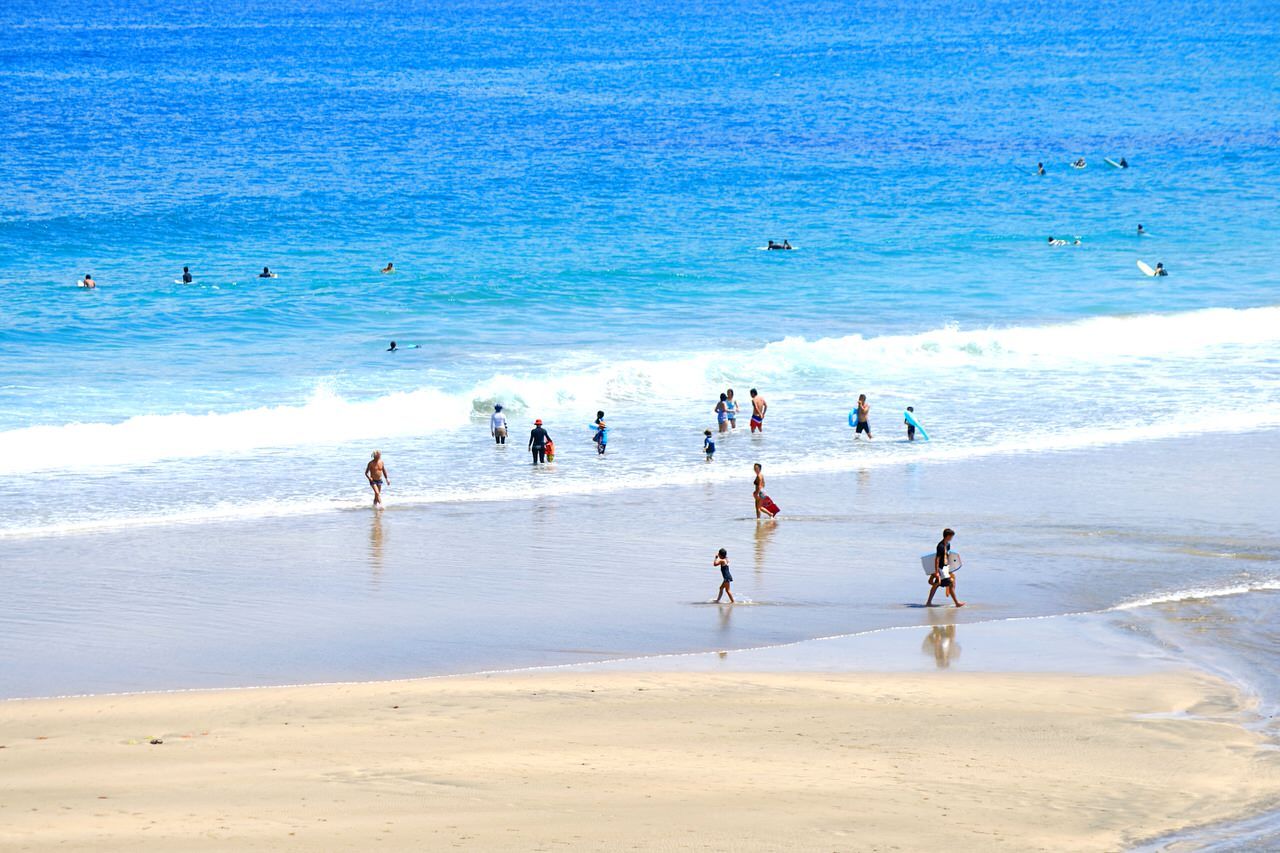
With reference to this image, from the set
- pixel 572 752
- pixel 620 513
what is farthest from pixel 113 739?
pixel 620 513

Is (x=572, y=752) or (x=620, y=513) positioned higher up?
(x=620, y=513)

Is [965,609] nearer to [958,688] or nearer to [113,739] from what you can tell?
[958,688]

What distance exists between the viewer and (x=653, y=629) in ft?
56.3

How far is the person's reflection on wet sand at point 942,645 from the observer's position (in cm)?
1595

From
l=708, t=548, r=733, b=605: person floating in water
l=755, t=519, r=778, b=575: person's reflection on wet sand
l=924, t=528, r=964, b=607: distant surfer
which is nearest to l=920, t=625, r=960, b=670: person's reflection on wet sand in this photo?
l=924, t=528, r=964, b=607: distant surfer

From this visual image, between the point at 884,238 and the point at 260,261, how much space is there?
2009cm

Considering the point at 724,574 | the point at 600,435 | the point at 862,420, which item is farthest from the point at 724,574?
the point at 862,420

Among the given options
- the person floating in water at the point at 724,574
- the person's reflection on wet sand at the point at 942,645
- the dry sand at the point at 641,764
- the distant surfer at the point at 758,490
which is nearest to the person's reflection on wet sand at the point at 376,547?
the person floating in water at the point at 724,574

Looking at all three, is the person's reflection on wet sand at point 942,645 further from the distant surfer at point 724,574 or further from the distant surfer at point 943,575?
the distant surfer at point 724,574

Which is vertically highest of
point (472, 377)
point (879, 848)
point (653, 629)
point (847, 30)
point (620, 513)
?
point (847, 30)

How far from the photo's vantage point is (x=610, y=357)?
37031mm

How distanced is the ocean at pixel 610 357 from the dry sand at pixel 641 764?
1555 millimetres

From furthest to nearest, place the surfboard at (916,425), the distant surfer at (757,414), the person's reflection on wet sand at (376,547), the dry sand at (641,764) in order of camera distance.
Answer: the distant surfer at (757,414) < the surfboard at (916,425) < the person's reflection on wet sand at (376,547) < the dry sand at (641,764)

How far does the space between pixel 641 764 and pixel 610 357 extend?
24.9 metres
